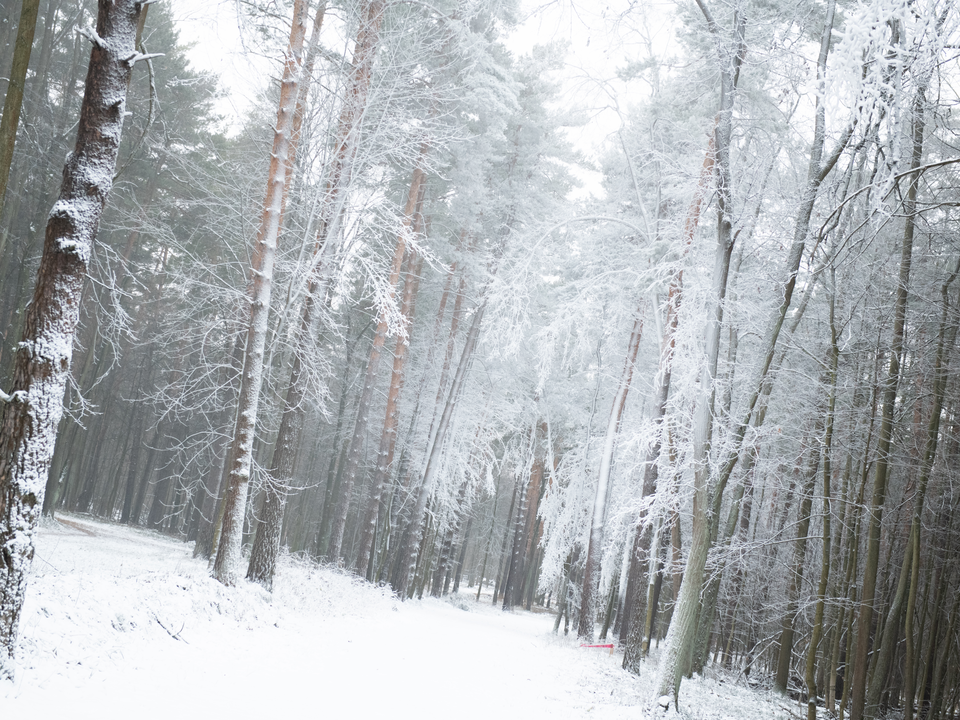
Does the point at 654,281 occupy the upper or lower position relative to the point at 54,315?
upper

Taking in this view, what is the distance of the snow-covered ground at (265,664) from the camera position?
419 centimetres

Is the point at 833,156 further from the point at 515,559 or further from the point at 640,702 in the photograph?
the point at 515,559

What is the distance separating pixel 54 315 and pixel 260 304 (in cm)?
478

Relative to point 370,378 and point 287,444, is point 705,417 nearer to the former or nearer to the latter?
point 287,444

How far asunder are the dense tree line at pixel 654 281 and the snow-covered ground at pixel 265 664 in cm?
108

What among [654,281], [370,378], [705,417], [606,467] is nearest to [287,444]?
[370,378]

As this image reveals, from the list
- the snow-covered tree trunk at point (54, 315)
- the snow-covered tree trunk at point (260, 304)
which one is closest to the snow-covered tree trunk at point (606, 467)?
the snow-covered tree trunk at point (260, 304)

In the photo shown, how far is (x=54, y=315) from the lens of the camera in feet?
13.7

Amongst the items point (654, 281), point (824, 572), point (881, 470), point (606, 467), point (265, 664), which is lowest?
point (265, 664)

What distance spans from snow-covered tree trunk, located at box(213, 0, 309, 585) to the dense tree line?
0.04 meters

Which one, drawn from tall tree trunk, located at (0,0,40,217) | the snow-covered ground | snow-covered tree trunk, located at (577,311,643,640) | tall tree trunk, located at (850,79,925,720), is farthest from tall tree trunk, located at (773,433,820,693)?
tall tree trunk, located at (0,0,40,217)

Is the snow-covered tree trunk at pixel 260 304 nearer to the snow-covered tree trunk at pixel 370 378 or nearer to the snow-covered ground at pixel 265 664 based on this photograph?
the snow-covered ground at pixel 265 664

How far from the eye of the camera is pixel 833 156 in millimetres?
6934

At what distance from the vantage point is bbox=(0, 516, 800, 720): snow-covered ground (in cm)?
419
